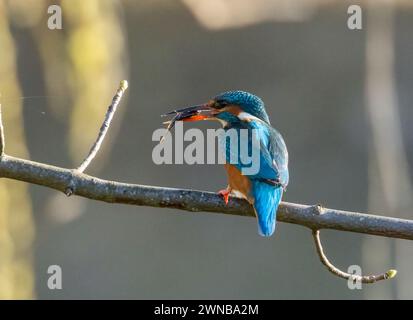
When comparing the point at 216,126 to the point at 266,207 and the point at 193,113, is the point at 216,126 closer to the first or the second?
the point at 193,113

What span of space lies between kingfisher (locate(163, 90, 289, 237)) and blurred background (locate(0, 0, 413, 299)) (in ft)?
7.86

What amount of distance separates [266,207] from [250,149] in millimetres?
345

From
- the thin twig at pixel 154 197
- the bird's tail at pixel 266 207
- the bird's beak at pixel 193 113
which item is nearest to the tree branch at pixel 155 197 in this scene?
the thin twig at pixel 154 197

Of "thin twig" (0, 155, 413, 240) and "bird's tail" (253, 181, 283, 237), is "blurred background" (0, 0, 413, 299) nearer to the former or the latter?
"bird's tail" (253, 181, 283, 237)

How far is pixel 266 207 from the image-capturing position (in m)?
2.19

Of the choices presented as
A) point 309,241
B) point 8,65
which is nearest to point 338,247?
point 309,241

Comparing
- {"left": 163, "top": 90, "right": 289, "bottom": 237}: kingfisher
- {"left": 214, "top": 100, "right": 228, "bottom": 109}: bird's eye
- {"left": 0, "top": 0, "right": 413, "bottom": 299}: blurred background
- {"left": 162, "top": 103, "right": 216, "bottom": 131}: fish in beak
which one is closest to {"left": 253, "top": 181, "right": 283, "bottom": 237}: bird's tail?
{"left": 163, "top": 90, "right": 289, "bottom": 237}: kingfisher

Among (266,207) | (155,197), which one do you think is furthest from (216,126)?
(155,197)

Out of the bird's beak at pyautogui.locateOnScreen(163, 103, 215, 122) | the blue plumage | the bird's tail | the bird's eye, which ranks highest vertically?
the bird's eye

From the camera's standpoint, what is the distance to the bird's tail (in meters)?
2.17

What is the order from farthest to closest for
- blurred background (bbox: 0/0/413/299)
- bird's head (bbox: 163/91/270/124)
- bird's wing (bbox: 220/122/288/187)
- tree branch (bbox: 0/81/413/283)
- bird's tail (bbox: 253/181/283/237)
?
blurred background (bbox: 0/0/413/299) → bird's head (bbox: 163/91/270/124) → bird's wing (bbox: 220/122/288/187) → bird's tail (bbox: 253/181/283/237) → tree branch (bbox: 0/81/413/283)

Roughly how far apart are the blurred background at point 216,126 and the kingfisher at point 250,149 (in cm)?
239

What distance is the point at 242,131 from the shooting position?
99.7 inches

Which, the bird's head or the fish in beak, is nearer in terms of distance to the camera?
the fish in beak
